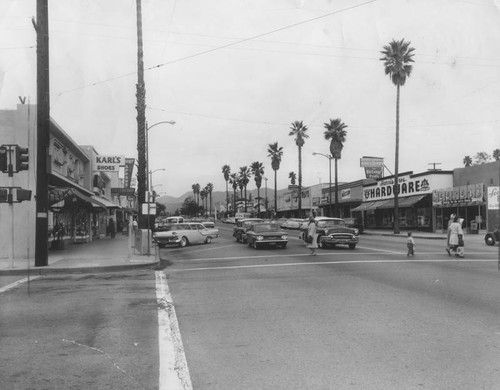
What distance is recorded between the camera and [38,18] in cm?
1612

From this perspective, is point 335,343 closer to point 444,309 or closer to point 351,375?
point 351,375

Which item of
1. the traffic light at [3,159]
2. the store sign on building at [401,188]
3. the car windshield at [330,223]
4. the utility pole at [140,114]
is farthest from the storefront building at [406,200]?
the traffic light at [3,159]

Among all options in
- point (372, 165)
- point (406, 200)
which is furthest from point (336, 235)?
point (406, 200)

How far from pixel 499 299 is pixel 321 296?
3.30m

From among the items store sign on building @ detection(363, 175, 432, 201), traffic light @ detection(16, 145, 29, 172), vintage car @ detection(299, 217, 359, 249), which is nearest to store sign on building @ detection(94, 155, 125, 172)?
vintage car @ detection(299, 217, 359, 249)

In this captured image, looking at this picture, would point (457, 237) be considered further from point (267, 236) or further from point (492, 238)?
point (492, 238)

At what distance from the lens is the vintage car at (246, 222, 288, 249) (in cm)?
2500

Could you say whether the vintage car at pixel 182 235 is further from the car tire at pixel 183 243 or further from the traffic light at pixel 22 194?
the traffic light at pixel 22 194

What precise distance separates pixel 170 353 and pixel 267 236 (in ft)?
61.9

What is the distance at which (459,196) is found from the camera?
4147cm

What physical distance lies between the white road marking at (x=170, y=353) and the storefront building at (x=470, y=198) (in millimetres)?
33918

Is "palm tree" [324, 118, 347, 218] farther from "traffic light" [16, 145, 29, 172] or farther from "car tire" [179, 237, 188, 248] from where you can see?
"traffic light" [16, 145, 29, 172]

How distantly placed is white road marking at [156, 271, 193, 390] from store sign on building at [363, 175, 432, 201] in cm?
4054

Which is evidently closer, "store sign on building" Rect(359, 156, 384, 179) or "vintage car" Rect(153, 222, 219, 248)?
"vintage car" Rect(153, 222, 219, 248)
